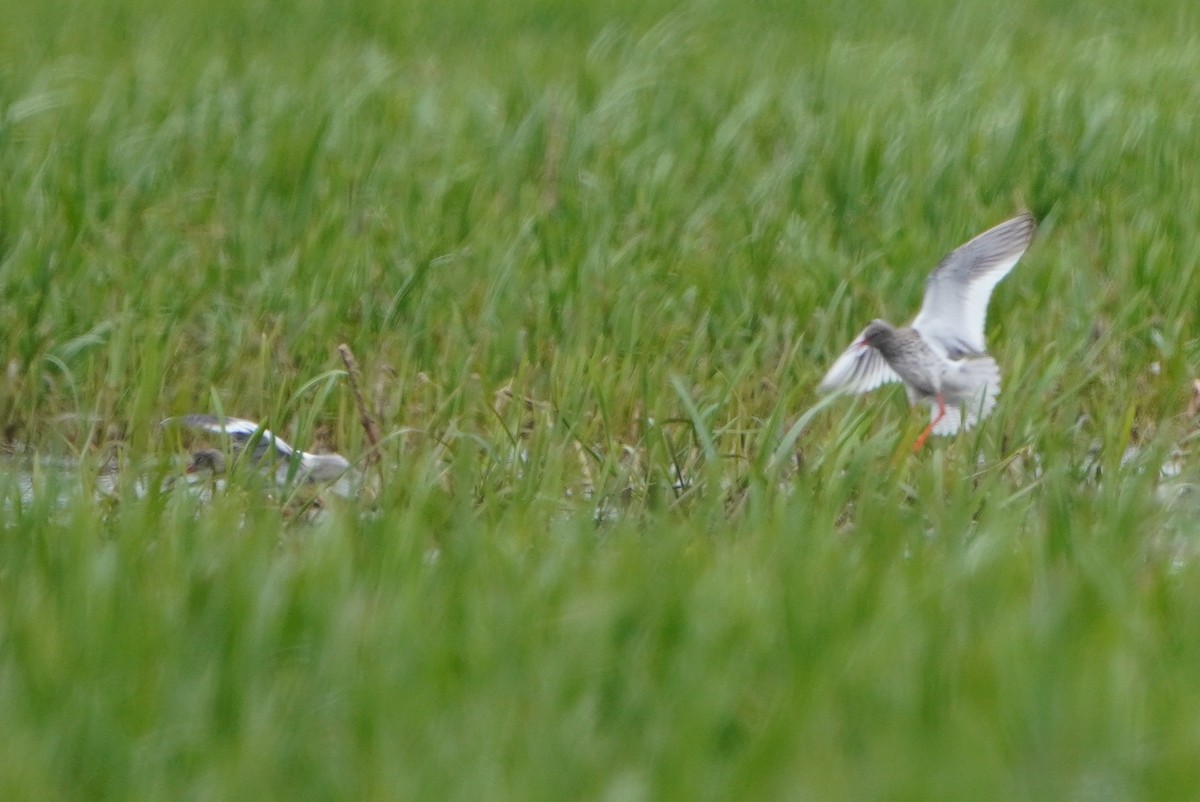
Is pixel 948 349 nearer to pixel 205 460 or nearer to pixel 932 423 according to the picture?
pixel 932 423

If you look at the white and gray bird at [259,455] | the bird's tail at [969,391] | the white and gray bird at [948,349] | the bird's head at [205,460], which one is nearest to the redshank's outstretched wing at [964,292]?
the white and gray bird at [948,349]

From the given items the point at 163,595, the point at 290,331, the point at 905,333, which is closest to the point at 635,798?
the point at 163,595

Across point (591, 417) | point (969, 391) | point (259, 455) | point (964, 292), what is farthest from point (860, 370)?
point (259, 455)

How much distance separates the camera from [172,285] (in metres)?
4.50

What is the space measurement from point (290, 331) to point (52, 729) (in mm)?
2394

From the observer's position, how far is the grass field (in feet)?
6.35

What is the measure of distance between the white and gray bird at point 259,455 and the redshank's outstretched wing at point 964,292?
1.15 m

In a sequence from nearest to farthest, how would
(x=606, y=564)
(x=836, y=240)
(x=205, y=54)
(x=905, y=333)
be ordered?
(x=606, y=564)
(x=905, y=333)
(x=836, y=240)
(x=205, y=54)

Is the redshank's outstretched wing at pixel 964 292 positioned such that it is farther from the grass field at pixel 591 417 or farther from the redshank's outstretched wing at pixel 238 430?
the redshank's outstretched wing at pixel 238 430

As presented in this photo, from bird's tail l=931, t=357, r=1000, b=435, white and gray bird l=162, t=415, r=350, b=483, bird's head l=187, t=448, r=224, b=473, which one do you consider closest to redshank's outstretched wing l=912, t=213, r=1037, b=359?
bird's tail l=931, t=357, r=1000, b=435

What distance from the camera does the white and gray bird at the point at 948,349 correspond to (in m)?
3.53

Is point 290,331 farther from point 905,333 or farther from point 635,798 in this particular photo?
point 635,798

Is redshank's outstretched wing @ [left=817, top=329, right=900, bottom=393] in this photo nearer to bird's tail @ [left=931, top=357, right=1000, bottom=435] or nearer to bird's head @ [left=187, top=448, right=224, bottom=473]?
bird's tail @ [left=931, top=357, right=1000, bottom=435]

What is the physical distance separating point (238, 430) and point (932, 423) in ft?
3.92
